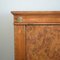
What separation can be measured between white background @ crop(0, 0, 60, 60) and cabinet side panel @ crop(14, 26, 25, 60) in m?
0.57

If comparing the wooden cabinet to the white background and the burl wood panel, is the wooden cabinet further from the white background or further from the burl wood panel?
the white background

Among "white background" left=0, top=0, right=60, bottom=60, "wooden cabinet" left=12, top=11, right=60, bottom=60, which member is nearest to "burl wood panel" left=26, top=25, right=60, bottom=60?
"wooden cabinet" left=12, top=11, right=60, bottom=60
